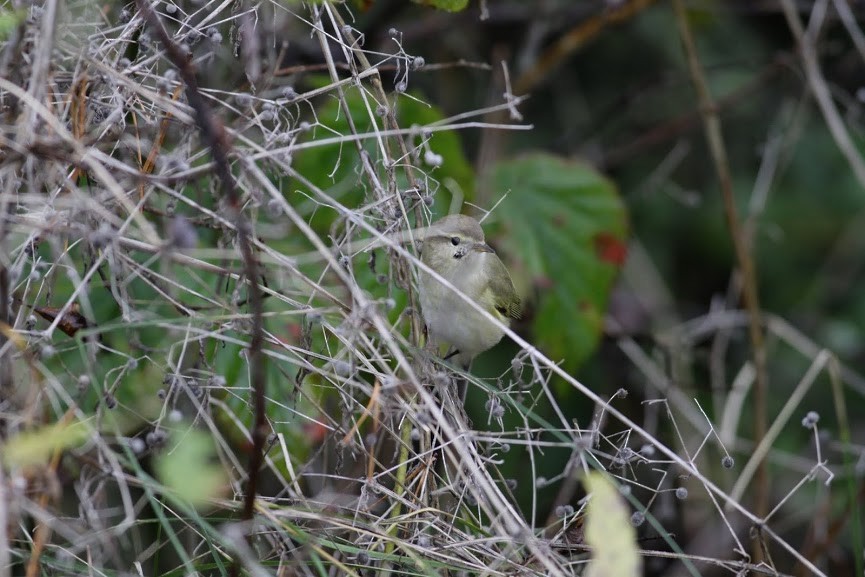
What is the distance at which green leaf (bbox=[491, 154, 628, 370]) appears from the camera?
11.0 feet

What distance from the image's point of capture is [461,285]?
10.3 ft

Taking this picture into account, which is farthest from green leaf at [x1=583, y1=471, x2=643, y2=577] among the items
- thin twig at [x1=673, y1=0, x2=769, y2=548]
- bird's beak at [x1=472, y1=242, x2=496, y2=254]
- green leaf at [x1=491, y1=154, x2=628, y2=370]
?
thin twig at [x1=673, y1=0, x2=769, y2=548]

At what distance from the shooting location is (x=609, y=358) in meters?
4.61

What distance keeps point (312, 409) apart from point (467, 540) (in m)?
0.59

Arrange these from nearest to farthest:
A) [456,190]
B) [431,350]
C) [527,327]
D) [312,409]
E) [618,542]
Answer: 1. [618,542]
2. [312,409]
3. [431,350]
4. [456,190]
5. [527,327]

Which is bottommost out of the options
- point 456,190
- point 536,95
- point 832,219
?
point 832,219

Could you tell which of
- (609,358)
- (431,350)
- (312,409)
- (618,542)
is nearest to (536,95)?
(609,358)

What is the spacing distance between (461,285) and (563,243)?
0.49 m

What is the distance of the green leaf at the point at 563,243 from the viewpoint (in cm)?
335

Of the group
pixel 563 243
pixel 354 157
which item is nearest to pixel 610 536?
pixel 354 157

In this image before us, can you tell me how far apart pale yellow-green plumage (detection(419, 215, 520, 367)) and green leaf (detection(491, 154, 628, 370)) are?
122 millimetres

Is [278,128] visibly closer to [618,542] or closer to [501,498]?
[501,498]

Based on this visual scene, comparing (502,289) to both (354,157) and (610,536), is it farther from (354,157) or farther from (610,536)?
(610,536)

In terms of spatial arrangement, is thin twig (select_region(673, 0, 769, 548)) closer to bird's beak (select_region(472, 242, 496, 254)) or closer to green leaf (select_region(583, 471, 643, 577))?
bird's beak (select_region(472, 242, 496, 254))
